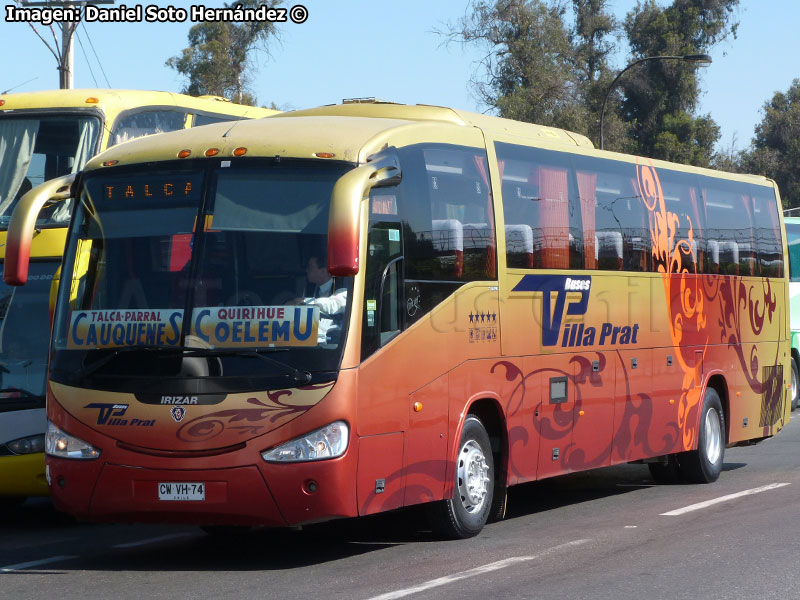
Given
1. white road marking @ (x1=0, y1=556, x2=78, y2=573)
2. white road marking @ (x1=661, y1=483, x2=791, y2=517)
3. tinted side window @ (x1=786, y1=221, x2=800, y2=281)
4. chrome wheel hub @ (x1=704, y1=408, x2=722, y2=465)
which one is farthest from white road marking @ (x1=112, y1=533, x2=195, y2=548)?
tinted side window @ (x1=786, y1=221, x2=800, y2=281)

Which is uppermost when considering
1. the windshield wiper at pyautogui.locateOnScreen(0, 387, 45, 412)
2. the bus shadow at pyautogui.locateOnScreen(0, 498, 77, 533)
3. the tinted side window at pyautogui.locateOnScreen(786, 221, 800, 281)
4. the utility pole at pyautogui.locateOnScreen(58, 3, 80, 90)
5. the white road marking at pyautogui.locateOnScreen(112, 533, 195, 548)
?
the utility pole at pyautogui.locateOnScreen(58, 3, 80, 90)

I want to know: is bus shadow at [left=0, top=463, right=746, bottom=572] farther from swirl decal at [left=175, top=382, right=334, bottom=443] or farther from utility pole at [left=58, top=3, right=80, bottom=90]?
utility pole at [left=58, top=3, right=80, bottom=90]

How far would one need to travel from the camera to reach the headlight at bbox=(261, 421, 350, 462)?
347 inches

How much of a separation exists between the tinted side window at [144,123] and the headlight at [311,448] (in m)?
5.99

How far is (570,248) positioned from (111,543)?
15.3ft

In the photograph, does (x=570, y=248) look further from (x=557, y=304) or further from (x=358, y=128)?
(x=358, y=128)

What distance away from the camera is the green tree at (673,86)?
216 ft

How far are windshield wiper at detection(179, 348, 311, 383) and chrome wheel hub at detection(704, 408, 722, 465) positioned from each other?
7.21m

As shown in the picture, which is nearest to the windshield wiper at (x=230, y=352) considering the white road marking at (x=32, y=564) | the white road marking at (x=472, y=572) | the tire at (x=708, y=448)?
the white road marking at (x=472, y=572)

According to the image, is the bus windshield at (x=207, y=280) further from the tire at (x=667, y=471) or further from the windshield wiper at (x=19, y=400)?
the tire at (x=667, y=471)

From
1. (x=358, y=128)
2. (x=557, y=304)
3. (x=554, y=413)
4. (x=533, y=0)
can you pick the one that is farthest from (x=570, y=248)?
(x=533, y=0)

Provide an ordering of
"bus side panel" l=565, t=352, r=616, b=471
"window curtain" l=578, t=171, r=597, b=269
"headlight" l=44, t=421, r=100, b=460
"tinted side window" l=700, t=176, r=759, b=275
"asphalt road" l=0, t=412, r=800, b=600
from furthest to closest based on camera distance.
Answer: "tinted side window" l=700, t=176, r=759, b=275, "window curtain" l=578, t=171, r=597, b=269, "bus side panel" l=565, t=352, r=616, b=471, "headlight" l=44, t=421, r=100, b=460, "asphalt road" l=0, t=412, r=800, b=600

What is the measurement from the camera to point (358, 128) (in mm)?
9883

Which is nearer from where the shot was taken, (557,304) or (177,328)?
(177,328)
